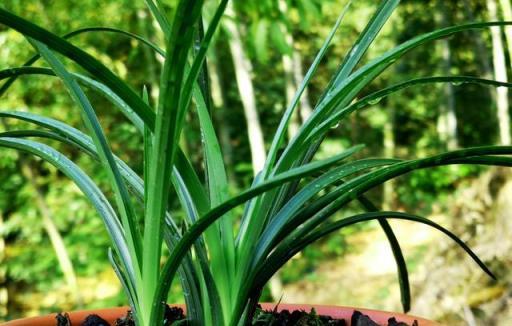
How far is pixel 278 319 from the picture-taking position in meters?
0.64

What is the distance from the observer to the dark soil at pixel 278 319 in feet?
2.00

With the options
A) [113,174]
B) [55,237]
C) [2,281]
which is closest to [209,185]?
[113,174]

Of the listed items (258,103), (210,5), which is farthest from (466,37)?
(210,5)

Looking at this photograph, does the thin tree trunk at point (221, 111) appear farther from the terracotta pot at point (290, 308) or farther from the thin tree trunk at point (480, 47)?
the terracotta pot at point (290, 308)

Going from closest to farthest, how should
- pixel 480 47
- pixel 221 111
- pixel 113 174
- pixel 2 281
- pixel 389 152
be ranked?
pixel 113 174 < pixel 2 281 < pixel 221 111 < pixel 480 47 < pixel 389 152

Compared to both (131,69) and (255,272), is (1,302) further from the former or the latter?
(255,272)

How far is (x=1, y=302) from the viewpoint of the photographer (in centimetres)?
362

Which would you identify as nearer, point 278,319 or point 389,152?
point 278,319

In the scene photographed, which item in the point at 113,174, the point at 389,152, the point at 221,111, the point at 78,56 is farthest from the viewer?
the point at 389,152

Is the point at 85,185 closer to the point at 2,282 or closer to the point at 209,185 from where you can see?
the point at 209,185

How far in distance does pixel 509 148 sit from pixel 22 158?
3034mm

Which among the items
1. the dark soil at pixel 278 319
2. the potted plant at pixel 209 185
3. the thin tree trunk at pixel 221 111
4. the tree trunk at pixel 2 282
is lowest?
the dark soil at pixel 278 319

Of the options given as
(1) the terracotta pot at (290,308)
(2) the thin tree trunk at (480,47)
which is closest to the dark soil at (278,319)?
(1) the terracotta pot at (290,308)

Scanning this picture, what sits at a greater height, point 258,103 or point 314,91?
point 314,91
